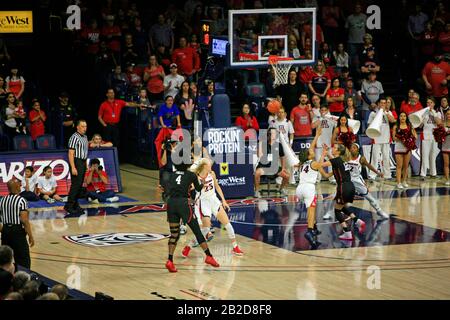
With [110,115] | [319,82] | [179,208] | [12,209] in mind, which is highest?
[319,82]

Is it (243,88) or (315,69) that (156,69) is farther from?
(315,69)

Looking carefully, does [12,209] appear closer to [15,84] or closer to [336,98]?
[15,84]

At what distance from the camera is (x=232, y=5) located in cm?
2950

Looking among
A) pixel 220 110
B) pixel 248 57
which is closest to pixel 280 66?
pixel 248 57

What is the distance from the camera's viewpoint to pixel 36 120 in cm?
2416

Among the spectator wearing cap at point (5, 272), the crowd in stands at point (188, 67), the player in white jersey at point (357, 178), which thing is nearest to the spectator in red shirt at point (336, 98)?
the crowd in stands at point (188, 67)

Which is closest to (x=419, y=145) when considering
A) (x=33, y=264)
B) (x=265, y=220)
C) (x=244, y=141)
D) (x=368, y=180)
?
(x=368, y=180)

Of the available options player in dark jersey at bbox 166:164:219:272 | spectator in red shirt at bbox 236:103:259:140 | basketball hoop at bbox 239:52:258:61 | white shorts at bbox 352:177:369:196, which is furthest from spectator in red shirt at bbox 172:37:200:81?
player in dark jersey at bbox 166:164:219:272

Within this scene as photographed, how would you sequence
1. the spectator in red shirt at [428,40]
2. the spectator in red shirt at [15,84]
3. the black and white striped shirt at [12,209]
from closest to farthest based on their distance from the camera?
1. the black and white striped shirt at [12,209]
2. the spectator in red shirt at [15,84]
3. the spectator in red shirt at [428,40]

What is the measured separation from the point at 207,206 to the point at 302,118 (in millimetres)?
8023

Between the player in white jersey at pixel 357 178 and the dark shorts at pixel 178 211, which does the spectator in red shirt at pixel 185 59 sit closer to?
the player in white jersey at pixel 357 178

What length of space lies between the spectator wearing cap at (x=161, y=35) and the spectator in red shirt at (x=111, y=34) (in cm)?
99

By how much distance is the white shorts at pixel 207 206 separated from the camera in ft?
58.4

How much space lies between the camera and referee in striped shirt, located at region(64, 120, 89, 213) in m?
21.2
